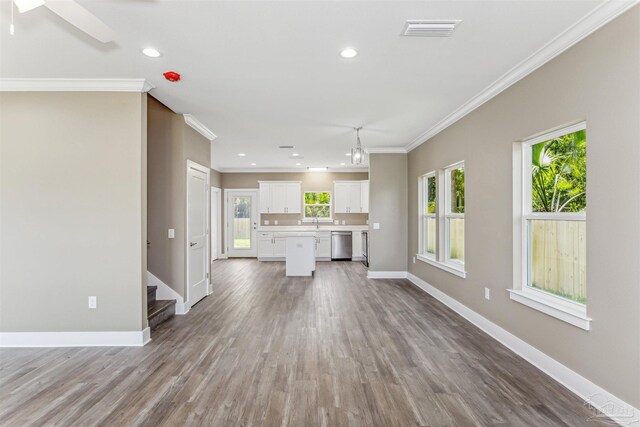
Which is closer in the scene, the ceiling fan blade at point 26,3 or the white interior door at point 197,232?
the ceiling fan blade at point 26,3

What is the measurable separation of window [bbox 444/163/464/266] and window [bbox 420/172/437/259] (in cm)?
52

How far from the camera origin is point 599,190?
2143mm

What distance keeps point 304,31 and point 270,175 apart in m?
7.34

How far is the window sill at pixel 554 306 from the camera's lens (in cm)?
227

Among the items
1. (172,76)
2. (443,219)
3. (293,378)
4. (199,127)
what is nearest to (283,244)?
(199,127)

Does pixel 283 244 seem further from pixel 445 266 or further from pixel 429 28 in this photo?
pixel 429 28

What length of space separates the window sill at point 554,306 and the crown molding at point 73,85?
4.29 metres

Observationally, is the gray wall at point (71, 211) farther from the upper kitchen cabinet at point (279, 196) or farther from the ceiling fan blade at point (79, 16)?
the upper kitchen cabinet at point (279, 196)

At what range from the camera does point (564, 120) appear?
2.44 metres

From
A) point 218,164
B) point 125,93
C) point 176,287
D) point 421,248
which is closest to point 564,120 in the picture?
point 421,248

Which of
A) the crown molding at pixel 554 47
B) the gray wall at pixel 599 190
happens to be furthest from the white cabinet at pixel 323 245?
the gray wall at pixel 599 190

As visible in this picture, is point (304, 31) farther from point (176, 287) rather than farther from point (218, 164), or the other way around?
point (218, 164)

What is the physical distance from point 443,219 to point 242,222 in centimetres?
631

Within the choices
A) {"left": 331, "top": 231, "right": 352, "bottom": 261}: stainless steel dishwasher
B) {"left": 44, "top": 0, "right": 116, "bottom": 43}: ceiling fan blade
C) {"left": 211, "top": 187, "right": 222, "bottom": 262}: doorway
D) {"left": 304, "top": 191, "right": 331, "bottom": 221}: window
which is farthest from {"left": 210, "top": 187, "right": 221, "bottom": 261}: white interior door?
{"left": 44, "top": 0, "right": 116, "bottom": 43}: ceiling fan blade
